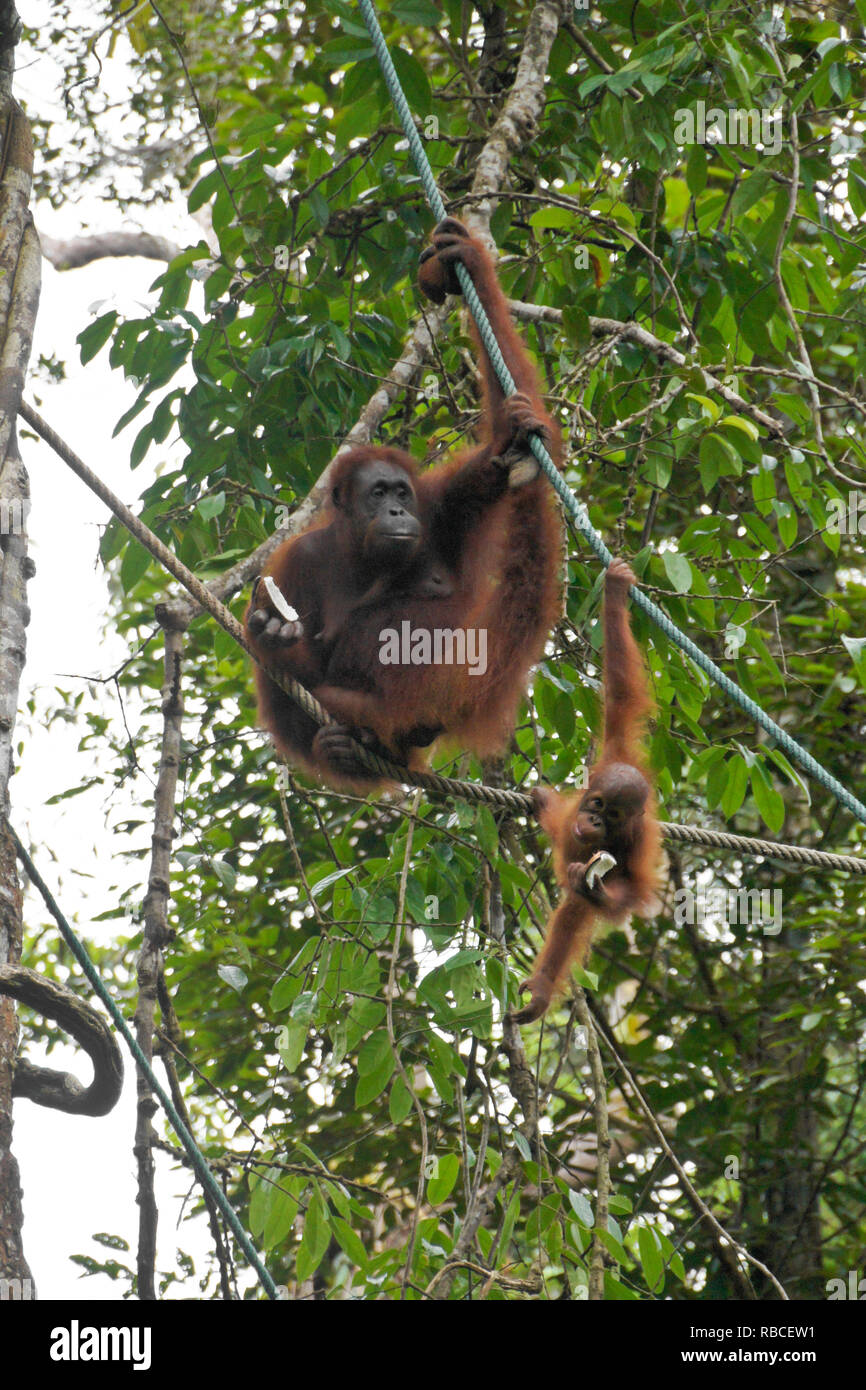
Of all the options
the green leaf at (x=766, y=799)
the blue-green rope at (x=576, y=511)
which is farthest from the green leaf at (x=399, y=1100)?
the blue-green rope at (x=576, y=511)

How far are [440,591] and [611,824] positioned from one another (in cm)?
96

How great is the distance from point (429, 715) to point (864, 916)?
88.2 inches

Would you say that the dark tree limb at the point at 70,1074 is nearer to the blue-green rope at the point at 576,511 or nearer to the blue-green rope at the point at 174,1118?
the blue-green rope at the point at 174,1118

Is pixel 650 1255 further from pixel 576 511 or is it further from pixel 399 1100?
pixel 576 511

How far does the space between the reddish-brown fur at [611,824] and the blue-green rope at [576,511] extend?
0.30 m

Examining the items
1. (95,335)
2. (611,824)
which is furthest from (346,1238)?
(95,335)

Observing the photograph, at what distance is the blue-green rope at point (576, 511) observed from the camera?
113 inches

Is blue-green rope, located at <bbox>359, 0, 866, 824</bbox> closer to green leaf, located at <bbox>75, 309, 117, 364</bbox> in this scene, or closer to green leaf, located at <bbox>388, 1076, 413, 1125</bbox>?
green leaf, located at <bbox>75, 309, 117, 364</bbox>

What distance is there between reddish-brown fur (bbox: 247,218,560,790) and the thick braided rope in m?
0.30

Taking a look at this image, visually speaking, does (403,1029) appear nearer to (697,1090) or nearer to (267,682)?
(267,682)

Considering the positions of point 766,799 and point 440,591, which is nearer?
point 766,799

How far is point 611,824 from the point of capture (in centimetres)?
352

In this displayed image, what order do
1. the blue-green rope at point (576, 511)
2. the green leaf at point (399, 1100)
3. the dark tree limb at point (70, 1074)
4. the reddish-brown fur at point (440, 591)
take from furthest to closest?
1. the reddish-brown fur at point (440, 591)
2. the green leaf at point (399, 1100)
3. the blue-green rope at point (576, 511)
4. the dark tree limb at point (70, 1074)

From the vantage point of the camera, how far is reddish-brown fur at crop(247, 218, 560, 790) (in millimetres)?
3479
